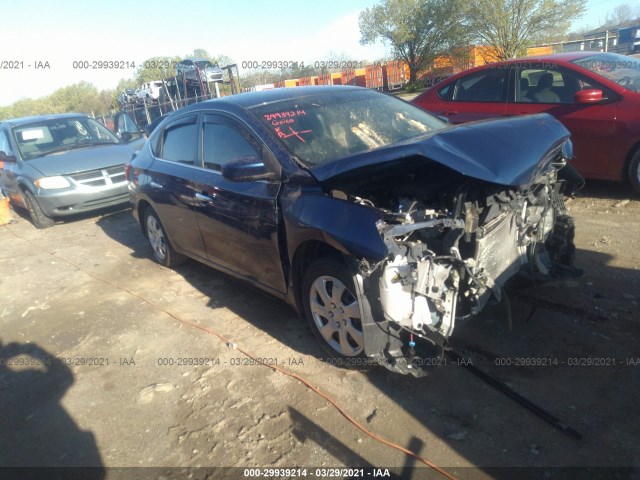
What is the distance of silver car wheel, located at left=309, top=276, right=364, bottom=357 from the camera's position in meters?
3.03

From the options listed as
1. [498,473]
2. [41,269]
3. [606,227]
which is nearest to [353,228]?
[498,473]

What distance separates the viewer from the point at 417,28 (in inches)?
1143

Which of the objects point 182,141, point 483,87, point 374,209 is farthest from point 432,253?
point 483,87

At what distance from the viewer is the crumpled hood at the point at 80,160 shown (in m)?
7.85

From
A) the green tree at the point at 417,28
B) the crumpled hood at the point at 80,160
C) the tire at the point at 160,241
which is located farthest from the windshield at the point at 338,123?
the green tree at the point at 417,28

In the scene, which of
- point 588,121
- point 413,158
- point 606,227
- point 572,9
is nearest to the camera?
point 413,158

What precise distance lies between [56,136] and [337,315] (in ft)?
25.5

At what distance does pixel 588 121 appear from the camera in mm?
5477

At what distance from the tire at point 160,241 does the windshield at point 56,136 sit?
3959mm

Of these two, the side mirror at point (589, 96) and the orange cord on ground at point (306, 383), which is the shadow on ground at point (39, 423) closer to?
the orange cord on ground at point (306, 383)

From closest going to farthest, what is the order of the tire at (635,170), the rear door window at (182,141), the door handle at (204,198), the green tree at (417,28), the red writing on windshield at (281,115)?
the red writing on windshield at (281,115)
the door handle at (204,198)
the rear door window at (182,141)
the tire at (635,170)
the green tree at (417,28)

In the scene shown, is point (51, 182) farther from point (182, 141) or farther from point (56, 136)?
point (182, 141)

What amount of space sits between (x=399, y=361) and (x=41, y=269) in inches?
207

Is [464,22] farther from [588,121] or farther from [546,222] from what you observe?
[546,222]
